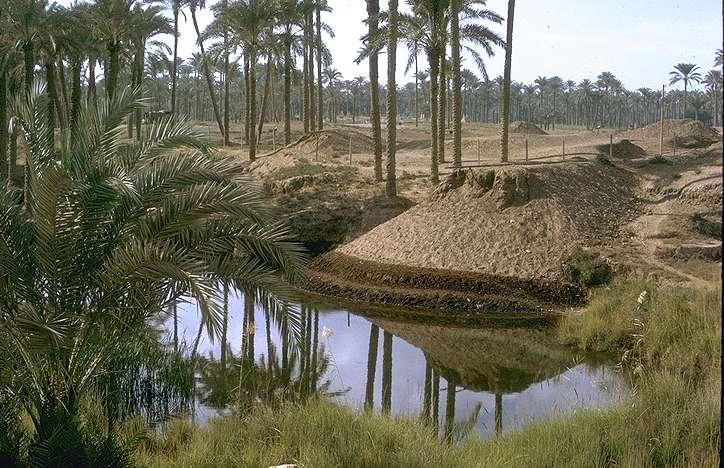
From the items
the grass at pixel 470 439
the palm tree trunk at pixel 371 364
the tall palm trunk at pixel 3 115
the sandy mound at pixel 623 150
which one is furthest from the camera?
the sandy mound at pixel 623 150

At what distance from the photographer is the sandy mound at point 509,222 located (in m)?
21.8

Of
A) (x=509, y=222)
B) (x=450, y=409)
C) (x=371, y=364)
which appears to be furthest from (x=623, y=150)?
(x=450, y=409)

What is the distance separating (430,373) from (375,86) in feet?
60.0

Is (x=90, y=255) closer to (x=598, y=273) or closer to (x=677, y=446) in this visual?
(x=677, y=446)

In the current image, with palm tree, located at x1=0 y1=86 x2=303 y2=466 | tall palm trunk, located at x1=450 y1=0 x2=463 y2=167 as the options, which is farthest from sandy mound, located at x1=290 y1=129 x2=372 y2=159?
palm tree, located at x1=0 y1=86 x2=303 y2=466

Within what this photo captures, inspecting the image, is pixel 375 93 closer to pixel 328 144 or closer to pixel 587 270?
pixel 328 144

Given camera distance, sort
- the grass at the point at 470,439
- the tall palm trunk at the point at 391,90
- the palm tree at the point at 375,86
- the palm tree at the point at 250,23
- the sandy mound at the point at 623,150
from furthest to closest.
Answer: the palm tree at the point at 250,23 → the sandy mound at the point at 623,150 → the palm tree at the point at 375,86 → the tall palm trunk at the point at 391,90 → the grass at the point at 470,439

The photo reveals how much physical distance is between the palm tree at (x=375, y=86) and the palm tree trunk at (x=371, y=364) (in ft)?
41.8

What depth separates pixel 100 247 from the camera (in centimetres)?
794

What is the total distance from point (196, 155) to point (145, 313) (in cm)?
185

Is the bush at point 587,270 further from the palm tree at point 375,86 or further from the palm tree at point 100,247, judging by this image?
the palm tree at point 100,247

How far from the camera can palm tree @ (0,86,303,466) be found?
7398mm

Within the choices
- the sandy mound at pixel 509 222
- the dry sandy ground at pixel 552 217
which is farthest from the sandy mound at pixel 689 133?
the sandy mound at pixel 509 222

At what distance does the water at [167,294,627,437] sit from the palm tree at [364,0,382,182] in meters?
12.3
